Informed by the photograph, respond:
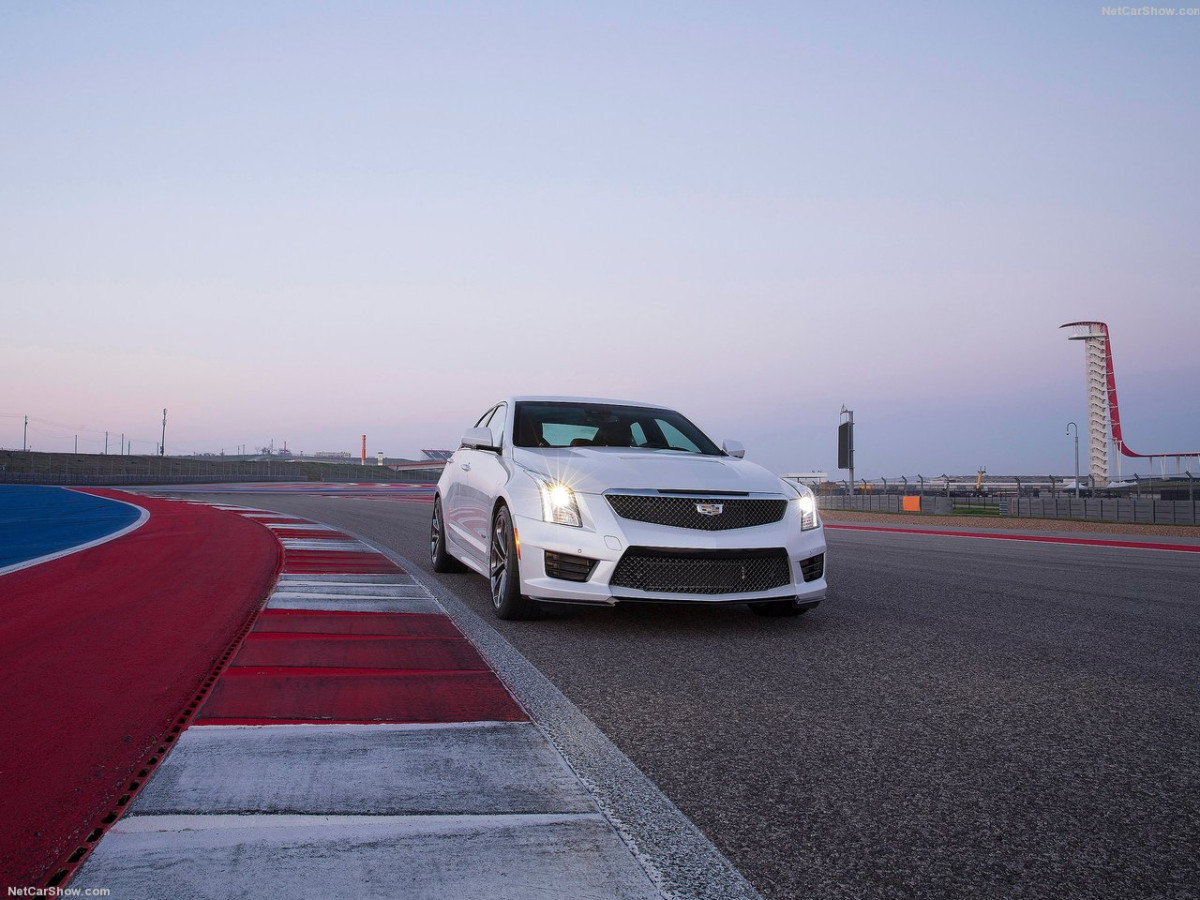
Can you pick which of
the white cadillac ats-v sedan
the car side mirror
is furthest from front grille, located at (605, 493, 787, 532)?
the car side mirror

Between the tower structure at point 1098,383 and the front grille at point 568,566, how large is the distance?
297 feet

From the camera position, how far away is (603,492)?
5.38m

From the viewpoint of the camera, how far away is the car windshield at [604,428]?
6.88m

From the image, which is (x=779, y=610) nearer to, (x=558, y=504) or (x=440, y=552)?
(x=558, y=504)

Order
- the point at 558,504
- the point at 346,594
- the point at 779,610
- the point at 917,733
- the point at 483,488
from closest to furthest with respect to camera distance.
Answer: the point at 917,733 < the point at 558,504 < the point at 779,610 < the point at 483,488 < the point at 346,594

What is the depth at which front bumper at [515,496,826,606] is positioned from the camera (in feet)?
16.9

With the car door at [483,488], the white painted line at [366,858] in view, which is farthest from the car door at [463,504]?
the white painted line at [366,858]

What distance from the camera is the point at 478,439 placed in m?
7.07

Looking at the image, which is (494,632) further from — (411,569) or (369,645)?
(411,569)

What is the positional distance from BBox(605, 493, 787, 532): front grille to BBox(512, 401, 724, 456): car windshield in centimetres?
148

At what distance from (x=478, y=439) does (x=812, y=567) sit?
2.85 metres

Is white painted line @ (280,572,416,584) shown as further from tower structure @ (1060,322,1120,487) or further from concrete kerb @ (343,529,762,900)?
tower structure @ (1060,322,1120,487)

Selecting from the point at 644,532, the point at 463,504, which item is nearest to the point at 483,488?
the point at 463,504

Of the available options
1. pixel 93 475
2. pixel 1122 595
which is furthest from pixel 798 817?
pixel 93 475
